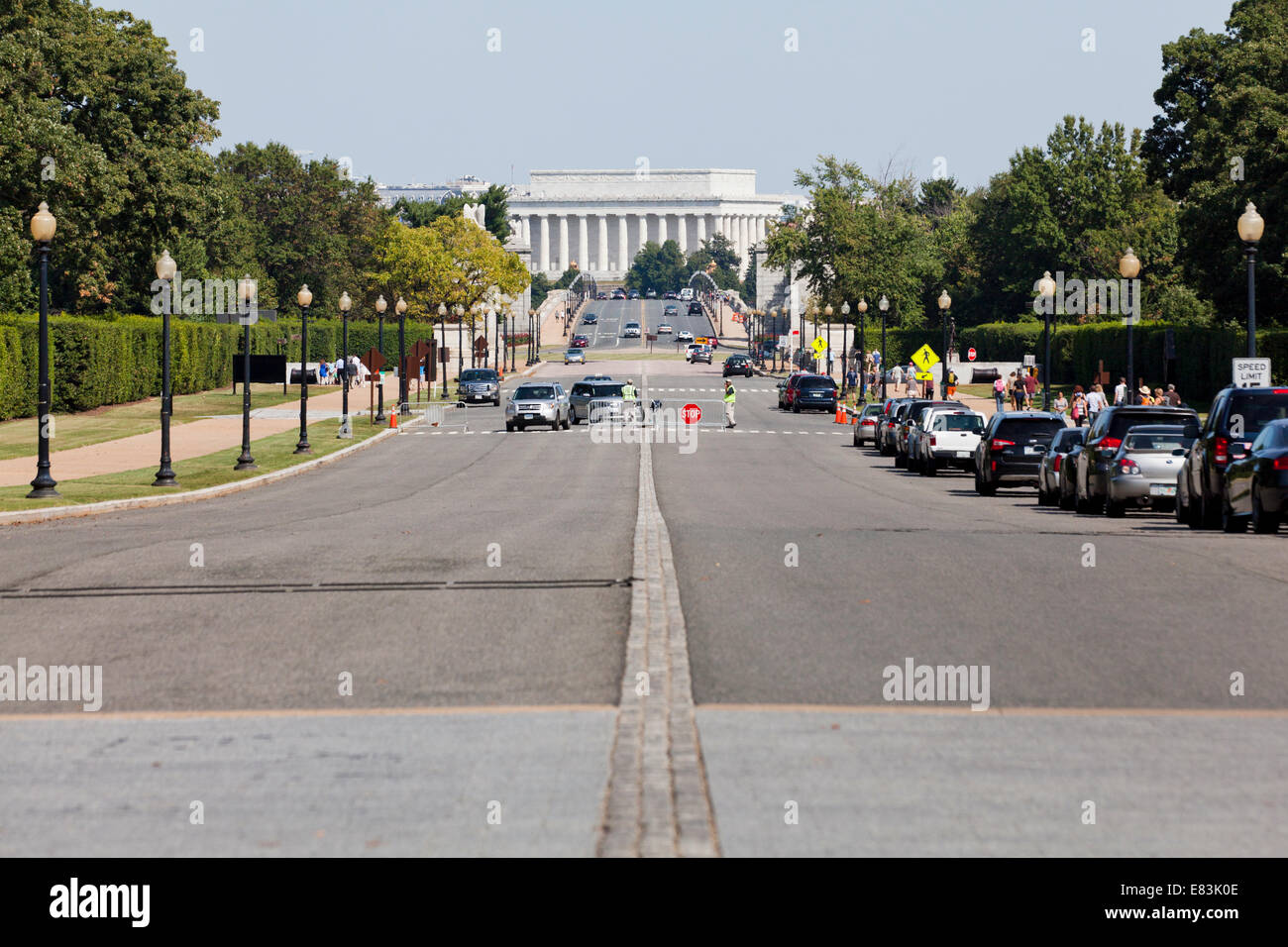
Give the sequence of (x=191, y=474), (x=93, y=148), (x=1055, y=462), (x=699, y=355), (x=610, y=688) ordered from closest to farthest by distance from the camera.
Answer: (x=610, y=688)
(x=1055, y=462)
(x=191, y=474)
(x=93, y=148)
(x=699, y=355)

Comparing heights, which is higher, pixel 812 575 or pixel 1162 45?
pixel 1162 45

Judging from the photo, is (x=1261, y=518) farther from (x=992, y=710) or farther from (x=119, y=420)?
(x=119, y=420)

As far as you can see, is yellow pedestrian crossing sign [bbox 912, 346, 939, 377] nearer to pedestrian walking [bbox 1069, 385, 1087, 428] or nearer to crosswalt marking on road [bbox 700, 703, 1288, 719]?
pedestrian walking [bbox 1069, 385, 1087, 428]

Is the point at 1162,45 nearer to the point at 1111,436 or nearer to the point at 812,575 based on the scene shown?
the point at 1111,436

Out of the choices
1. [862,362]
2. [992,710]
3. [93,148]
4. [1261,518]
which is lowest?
[992,710]

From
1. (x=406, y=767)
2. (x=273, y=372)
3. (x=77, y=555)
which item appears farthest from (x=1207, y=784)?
(x=273, y=372)

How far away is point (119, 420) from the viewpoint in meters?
56.6

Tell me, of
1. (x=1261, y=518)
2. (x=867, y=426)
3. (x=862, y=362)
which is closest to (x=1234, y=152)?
(x=867, y=426)

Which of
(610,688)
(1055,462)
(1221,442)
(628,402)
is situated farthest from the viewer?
(628,402)

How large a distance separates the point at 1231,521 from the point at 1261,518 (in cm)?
136

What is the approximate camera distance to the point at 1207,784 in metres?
7.75

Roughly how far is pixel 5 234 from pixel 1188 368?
45.7m

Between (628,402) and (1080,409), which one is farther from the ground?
(628,402)

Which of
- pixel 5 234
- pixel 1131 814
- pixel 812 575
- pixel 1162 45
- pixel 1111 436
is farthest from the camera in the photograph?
pixel 1162 45
